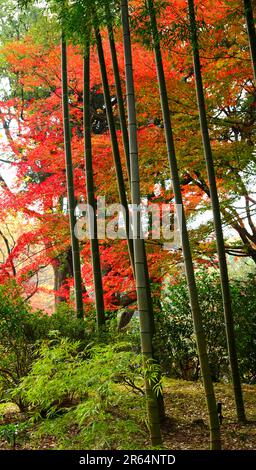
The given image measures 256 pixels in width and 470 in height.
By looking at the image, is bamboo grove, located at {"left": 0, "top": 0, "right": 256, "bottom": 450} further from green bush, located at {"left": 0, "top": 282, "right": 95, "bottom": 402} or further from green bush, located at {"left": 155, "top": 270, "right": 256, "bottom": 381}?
green bush, located at {"left": 155, "top": 270, "right": 256, "bottom": 381}

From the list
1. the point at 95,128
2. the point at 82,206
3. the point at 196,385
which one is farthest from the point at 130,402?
the point at 95,128

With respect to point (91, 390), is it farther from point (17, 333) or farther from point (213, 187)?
point (213, 187)

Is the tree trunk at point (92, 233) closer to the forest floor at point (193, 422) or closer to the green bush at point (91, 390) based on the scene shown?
the forest floor at point (193, 422)

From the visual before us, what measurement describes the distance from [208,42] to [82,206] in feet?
15.9

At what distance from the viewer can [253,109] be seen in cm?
746

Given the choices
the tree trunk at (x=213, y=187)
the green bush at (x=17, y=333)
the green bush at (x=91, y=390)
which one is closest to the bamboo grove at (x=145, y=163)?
the tree trunk at (x=213, y=187)

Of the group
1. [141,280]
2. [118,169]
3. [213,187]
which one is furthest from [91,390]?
[118,169]

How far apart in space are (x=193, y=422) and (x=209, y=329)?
238 centimetres

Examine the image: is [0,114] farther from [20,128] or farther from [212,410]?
[212,410]

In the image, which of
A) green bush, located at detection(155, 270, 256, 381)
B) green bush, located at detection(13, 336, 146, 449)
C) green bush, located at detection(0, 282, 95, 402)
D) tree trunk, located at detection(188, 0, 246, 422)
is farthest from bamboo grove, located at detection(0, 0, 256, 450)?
green bush, located at detection(155, 270, 256, 381)

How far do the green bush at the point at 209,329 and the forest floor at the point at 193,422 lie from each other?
660 mm

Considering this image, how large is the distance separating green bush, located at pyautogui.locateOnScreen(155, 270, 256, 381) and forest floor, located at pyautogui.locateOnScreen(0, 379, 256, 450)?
66cm

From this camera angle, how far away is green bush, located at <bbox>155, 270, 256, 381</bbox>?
7.75 m

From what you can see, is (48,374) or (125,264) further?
(125,264)
